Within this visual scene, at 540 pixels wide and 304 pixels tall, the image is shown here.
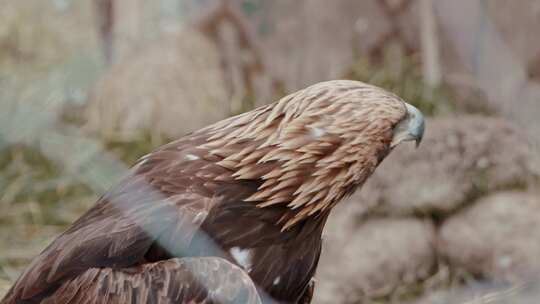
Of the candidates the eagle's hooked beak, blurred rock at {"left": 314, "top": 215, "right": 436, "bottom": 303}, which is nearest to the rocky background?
blurred rock at {"left": 314, "top": 215, "right": 436, "bottom": 303}

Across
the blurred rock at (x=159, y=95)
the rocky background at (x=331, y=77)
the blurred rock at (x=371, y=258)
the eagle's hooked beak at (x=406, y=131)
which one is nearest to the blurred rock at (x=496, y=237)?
the rocky background at (x=331, y=77)

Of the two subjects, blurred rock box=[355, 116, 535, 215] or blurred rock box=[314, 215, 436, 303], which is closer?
blurred rock box=[314, 215, 436, 303]

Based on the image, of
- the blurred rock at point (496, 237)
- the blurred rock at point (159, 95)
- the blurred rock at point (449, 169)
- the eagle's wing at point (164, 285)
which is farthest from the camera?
the blurred rock at point (159, 95)

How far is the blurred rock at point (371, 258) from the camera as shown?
171 inches

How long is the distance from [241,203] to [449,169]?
237 centimetres

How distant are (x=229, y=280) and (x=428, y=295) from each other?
2262mm

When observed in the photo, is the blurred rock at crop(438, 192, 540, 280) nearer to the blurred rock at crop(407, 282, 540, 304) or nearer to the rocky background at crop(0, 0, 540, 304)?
the rocky background at crop(0, 0, 540, 304)

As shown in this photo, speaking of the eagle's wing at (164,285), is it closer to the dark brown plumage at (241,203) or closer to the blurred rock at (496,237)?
the dark brown plumage at (241,203)

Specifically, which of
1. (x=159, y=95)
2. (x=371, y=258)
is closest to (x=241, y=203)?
(x=371, y=258)

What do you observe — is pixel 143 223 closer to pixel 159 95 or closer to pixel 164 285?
pixel 164 285

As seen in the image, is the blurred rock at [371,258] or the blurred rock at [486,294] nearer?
the blurred rock at [486,294]

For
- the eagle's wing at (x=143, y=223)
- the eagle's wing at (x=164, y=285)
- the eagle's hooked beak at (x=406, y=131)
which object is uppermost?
the eagle's hooked beak at (x=406, y=131)

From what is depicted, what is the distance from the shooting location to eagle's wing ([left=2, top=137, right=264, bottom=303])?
7.70 ft

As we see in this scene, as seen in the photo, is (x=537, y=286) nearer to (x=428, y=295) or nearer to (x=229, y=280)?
(x=428, y=295)
